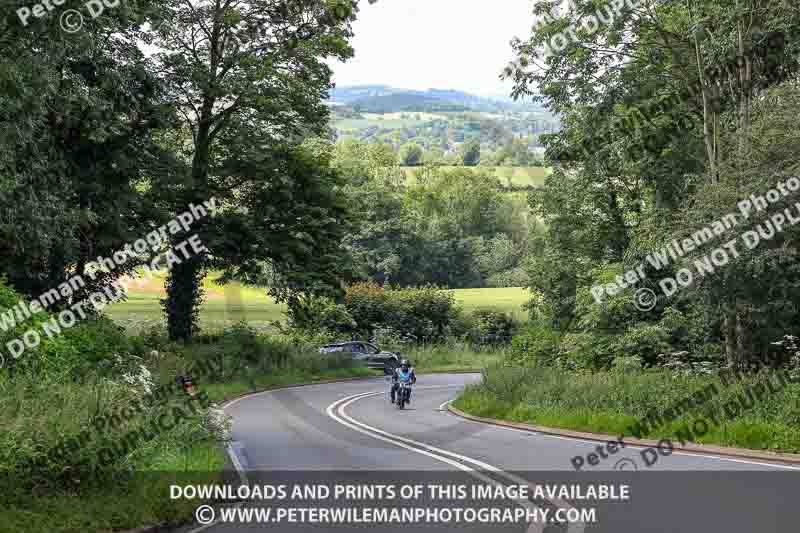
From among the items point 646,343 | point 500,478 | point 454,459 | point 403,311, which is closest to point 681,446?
point 454,459

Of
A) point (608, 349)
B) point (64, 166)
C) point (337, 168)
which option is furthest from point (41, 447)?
point (337, 168)

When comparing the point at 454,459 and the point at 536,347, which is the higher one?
the point at 536,347

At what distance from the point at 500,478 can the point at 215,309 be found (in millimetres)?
42326

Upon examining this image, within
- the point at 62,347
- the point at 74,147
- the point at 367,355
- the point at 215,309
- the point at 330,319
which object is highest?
the point at 74,147

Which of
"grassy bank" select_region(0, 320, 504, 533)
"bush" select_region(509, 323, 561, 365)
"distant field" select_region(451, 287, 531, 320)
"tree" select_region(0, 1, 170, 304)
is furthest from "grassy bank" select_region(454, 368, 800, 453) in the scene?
"distant field" select_region(451, 287, 531, 320)

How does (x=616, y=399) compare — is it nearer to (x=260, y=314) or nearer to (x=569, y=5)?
(x=569, y=5)

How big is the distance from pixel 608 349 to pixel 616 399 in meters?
9.32

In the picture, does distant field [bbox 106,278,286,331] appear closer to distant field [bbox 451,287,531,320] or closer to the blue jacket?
the blue jacket

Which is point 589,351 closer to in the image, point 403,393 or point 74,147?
point 403,393

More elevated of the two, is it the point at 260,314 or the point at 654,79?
the point at 654,79

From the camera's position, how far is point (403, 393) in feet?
100.0

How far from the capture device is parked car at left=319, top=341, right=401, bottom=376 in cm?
4819

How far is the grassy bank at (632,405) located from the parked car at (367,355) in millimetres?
18862

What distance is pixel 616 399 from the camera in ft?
72.0
